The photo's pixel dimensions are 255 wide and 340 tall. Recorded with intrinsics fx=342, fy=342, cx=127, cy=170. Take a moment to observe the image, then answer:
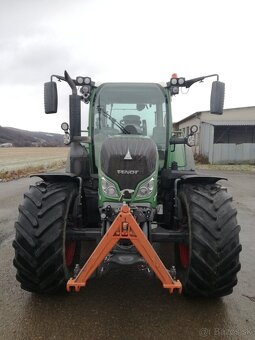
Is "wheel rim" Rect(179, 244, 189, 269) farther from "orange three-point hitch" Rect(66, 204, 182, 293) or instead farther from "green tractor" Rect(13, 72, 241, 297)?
"orange three-point hitch" Rect(66, 204, 182, 293)

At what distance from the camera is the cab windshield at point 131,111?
4414mm

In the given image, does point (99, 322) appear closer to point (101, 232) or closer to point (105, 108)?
point (101, 232)

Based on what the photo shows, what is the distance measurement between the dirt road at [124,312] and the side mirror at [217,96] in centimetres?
206

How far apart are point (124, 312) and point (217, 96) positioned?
2680 millimetres

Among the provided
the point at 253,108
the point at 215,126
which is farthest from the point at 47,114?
the point at 253,108

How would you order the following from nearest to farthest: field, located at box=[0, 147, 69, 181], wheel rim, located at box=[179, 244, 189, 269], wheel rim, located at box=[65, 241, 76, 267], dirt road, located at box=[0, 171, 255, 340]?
dirt road, located at box=[0, 171, 255, 340], wheel rim, located at box=[179, 244, 189, 269], wheel rim, located at box=[65, 241, 76, 267], field, located at box=[0, 147, 69, 181]

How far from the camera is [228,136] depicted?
79.7 feet

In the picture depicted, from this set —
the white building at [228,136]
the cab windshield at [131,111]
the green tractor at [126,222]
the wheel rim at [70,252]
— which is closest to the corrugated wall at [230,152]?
the white building at [228,136]

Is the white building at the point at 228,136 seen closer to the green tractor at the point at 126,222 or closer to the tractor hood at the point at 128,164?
the green tractor at the point at 126,222

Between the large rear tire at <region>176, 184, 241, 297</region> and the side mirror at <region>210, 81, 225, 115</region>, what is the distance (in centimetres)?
140

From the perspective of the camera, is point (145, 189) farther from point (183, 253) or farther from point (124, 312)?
point (124, 312)

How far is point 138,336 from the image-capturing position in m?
2.76

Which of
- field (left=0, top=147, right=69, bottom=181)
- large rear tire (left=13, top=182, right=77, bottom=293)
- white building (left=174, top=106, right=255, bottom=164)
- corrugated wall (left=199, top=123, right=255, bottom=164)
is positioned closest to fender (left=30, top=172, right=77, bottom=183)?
large rear tire (left=13, top=182, right=77, bottom=293)

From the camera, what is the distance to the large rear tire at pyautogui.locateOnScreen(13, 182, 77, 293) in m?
3.04
